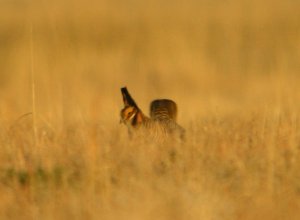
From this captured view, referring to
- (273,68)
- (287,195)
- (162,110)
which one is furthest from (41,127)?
(273,68)

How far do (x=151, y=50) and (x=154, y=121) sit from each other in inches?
341

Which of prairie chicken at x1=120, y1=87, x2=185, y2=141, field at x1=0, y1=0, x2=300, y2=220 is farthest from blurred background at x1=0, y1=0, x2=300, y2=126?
prairie chicken at x1=120, y1=87, x2=185, y2=141

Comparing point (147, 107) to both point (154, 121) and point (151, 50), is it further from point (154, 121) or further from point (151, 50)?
point (151, 50)

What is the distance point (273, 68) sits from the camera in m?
13.3

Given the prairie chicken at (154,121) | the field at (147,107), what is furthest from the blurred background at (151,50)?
the prairie chicken at (154,121)

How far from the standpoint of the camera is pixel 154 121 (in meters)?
6.77

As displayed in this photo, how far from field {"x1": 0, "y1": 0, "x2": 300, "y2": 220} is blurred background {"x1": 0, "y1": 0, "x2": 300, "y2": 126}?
33mm

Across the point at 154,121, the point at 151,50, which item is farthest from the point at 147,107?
the point at 151,50

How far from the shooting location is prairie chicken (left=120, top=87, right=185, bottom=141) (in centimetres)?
628

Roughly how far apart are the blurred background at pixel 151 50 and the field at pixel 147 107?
0.11 ft

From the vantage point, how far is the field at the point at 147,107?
4676mm

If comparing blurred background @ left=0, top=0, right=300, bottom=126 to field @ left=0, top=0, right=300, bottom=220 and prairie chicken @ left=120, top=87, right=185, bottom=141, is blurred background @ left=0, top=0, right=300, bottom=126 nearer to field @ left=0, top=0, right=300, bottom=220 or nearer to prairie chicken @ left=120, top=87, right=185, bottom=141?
field @ left=0, top=0, right=300, bottom=220

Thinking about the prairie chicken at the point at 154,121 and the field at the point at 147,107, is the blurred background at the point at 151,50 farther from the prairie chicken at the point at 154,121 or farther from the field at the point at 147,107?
the prairie chicken at the point at 154,121

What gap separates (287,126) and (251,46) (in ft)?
29.6
